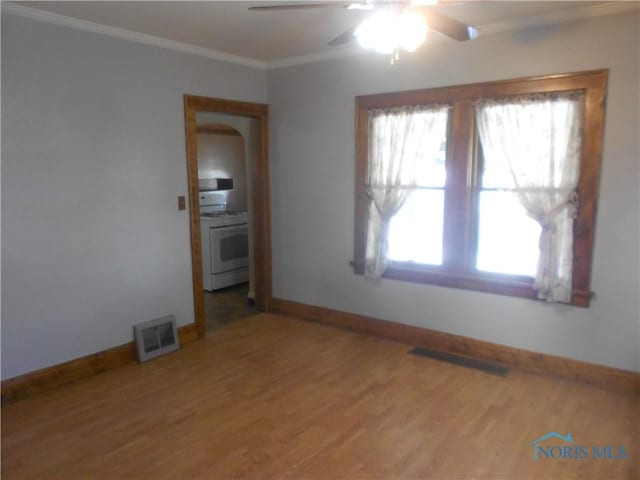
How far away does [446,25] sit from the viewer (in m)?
2.37

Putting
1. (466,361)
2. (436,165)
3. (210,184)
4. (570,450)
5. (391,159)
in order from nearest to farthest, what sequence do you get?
1. (570,450)
2. (466,361)
3. (436,165)
4. (391,159)
5. (210,184)

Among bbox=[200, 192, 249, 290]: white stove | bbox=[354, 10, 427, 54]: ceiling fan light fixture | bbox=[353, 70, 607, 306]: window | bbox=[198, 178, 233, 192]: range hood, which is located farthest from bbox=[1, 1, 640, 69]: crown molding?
bbox=[198, 178, 233, 192]: range hood

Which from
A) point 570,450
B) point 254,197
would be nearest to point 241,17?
point 254,197

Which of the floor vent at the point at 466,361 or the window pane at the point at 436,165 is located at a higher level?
the window pane at the point at 436,165

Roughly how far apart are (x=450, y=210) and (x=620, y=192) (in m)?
1.22

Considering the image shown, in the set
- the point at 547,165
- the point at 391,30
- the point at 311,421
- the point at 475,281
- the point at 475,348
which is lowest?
the point at 311,421

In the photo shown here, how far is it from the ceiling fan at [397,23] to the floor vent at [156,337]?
9.26 feet

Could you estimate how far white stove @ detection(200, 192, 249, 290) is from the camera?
19.9 feet

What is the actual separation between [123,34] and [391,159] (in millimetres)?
2405

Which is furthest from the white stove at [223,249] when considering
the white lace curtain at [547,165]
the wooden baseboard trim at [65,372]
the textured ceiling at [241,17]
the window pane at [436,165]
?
the white lace curtain at [547,165]

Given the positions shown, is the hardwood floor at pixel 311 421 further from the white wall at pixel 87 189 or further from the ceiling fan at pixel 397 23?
the ceiling fan at pixel 397 23

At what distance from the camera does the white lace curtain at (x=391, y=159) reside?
400 centimetres

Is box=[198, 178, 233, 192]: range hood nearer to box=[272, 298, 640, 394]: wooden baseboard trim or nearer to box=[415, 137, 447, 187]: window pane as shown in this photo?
box=[272, 298, 640, 394]: wooden baseboard trim

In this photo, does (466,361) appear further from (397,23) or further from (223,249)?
(223,249)
